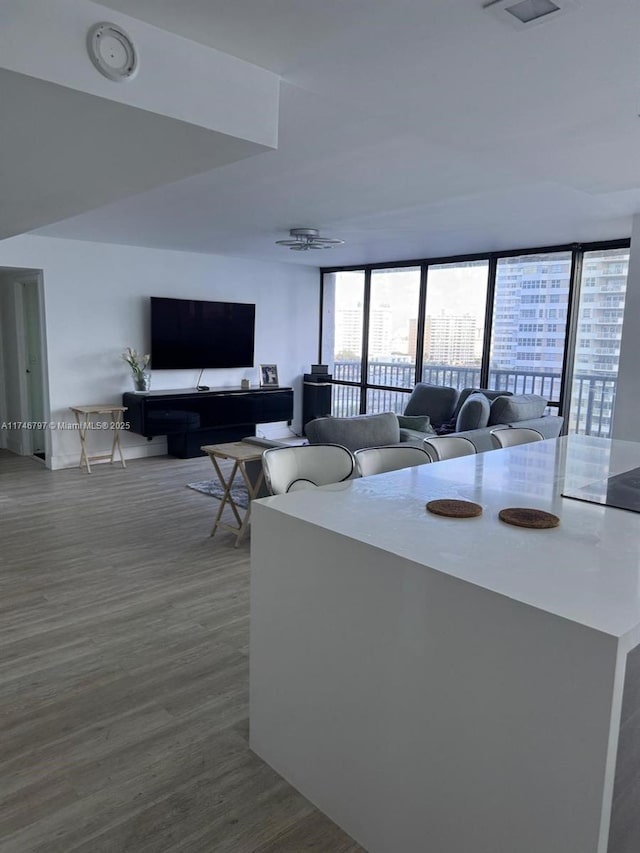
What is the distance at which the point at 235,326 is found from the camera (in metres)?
7.92

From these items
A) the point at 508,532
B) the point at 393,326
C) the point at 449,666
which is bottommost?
the point at 449,666

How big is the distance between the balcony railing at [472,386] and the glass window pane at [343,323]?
0.03 m

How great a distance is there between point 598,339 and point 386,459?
410 centimetres

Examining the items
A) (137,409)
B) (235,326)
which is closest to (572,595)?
(137,409)

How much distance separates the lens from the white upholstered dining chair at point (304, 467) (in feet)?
8.91

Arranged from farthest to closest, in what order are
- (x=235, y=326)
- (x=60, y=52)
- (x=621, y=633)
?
(x=235, y=326)
(x=60, y=52)
(x=621, y=633)

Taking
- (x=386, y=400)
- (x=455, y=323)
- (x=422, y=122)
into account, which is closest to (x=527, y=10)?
(x=422, y=122)

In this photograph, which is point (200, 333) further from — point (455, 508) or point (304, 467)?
point (455, 508)

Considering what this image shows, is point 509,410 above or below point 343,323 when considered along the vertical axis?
below

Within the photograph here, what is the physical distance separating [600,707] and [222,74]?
2.18 meters

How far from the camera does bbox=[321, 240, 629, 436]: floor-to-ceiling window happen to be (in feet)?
20.2

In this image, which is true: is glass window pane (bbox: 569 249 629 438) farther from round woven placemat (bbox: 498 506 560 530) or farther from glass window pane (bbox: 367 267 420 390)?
round woven placemat (bbox: 498 506 560 530)

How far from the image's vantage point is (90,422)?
680 cm

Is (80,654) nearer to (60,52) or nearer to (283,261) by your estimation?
(60,52)
